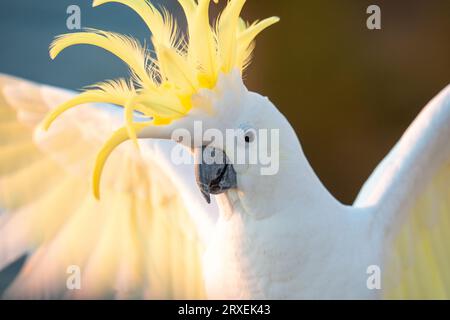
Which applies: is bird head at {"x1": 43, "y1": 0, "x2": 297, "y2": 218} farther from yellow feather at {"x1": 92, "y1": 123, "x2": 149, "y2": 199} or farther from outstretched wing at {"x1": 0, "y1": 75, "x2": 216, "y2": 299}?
outstretched wing at {"x1": 0, "y1": 75, "x2": 216, "y2": 299}

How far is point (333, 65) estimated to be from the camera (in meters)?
5.95

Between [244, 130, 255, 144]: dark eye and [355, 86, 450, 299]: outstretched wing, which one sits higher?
[244, 130, 255, 144]: dark eye

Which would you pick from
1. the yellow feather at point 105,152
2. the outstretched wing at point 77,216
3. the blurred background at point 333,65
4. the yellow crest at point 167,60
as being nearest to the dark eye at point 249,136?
the yellow crest at point 167,60

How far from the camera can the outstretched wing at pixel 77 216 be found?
3.03m

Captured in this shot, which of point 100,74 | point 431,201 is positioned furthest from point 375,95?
point 431,201

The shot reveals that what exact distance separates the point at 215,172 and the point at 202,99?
0.69 feet

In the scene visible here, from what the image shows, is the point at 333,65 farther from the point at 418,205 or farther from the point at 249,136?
the point at 249,136

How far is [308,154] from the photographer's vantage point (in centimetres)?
607

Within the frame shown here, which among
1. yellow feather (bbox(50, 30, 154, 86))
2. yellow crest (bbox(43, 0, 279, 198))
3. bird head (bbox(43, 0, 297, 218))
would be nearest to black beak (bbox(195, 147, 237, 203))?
bird head (bbox(43, 0, 297, 218))

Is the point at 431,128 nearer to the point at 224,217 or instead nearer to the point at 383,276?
the point at 383,276

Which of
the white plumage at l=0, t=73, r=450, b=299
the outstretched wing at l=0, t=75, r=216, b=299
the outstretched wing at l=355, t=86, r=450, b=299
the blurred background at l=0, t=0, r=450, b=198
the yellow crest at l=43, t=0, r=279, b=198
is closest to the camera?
the yellow crest at l=43, t=0, r=279, b=198

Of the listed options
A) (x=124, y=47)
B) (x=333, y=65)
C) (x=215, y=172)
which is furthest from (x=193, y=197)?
(x=333, y=65)

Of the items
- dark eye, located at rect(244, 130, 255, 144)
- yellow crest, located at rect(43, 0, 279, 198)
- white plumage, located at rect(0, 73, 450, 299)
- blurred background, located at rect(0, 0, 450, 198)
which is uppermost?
blurred background, located at rect(0, 0, 450, 198)

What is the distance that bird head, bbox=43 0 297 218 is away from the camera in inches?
85.2
